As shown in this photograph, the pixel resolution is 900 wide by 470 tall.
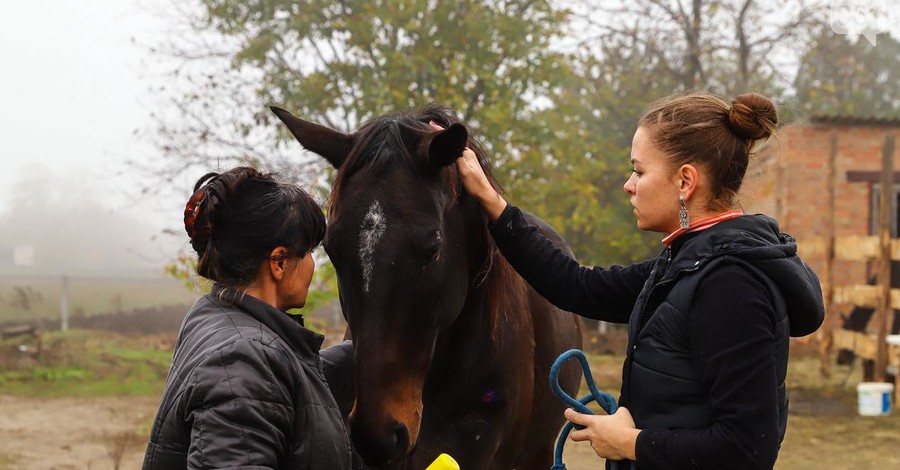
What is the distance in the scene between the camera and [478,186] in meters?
2.48

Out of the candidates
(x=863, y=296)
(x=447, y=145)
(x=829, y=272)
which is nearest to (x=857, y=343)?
(x=863, y=296)

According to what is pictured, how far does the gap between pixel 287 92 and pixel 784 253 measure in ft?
32.5

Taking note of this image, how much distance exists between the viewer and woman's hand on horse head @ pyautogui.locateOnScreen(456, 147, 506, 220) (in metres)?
2.48

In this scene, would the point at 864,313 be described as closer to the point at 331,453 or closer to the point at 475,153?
the point at 475,153

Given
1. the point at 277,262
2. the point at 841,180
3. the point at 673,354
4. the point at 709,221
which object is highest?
the point at 841,180

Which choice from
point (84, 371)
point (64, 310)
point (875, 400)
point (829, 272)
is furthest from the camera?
point (64, 310)

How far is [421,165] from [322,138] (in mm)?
334

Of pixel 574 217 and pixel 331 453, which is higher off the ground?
pixel 574 217

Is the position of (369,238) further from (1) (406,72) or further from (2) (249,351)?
(1) (406,72)

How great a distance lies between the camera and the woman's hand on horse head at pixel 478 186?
248cm

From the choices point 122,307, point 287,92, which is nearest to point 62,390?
point 287,92

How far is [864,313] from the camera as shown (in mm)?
11102

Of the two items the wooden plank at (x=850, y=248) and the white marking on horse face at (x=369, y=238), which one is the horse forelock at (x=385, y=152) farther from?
the wooden plank at (x=850, y=248)

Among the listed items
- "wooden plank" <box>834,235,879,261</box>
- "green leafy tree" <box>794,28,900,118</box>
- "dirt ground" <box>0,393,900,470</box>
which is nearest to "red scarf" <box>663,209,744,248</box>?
"dirt ground" <box>0,393,900,470</box>
